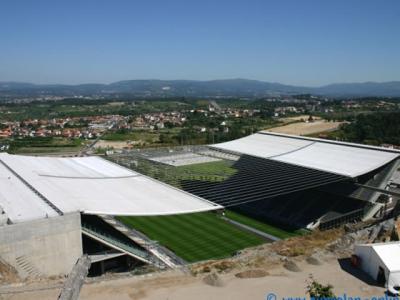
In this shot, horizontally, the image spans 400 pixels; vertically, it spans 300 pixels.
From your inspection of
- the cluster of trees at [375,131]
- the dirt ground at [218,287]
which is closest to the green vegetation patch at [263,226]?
the dirt ground at [218,287]

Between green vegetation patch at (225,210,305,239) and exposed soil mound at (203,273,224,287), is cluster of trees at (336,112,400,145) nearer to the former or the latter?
green vegetation patch at (225,210,305,239)

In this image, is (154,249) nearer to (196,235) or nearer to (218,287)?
(196,235)

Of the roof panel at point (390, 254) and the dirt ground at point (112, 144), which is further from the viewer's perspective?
the dirt ground at point (112, 144)

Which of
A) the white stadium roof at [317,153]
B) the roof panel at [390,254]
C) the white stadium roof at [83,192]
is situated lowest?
the roof panel at [390,254]

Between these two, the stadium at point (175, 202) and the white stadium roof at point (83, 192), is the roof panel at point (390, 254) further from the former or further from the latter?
the white stadium roof at point (83, 192)

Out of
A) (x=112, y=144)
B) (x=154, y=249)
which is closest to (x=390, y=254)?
(x=154, y=249)
